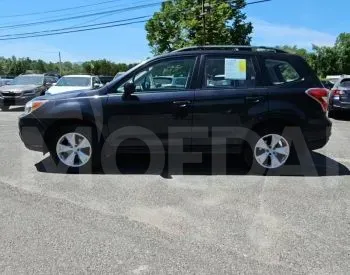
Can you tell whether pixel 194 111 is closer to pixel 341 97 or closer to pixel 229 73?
pixel 229 73

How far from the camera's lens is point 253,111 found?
667 centimetres

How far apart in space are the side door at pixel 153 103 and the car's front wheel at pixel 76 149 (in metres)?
0.41

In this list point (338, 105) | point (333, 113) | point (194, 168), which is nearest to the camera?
point (194, 168)

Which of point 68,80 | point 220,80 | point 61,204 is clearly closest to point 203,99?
point 220,80

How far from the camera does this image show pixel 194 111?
21.7 feet

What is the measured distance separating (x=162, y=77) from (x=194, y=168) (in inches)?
59.7

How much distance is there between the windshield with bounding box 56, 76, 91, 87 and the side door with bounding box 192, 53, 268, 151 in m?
12.1

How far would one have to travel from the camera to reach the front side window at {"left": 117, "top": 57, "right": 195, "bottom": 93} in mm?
6680

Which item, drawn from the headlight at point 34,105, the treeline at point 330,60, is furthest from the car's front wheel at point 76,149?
the treeline at point 330,60

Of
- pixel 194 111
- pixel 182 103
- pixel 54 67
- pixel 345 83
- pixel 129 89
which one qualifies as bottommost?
pixel 54 67

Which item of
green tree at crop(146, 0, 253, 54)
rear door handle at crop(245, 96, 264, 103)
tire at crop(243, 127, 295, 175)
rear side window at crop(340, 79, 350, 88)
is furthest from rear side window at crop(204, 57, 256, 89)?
green tree at crop(146, 0, 253, 54)

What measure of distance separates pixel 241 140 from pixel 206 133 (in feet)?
1.79

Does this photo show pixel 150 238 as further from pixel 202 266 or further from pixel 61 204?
pixel 61 204

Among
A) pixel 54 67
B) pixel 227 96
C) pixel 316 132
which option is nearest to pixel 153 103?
pixel 227 96
